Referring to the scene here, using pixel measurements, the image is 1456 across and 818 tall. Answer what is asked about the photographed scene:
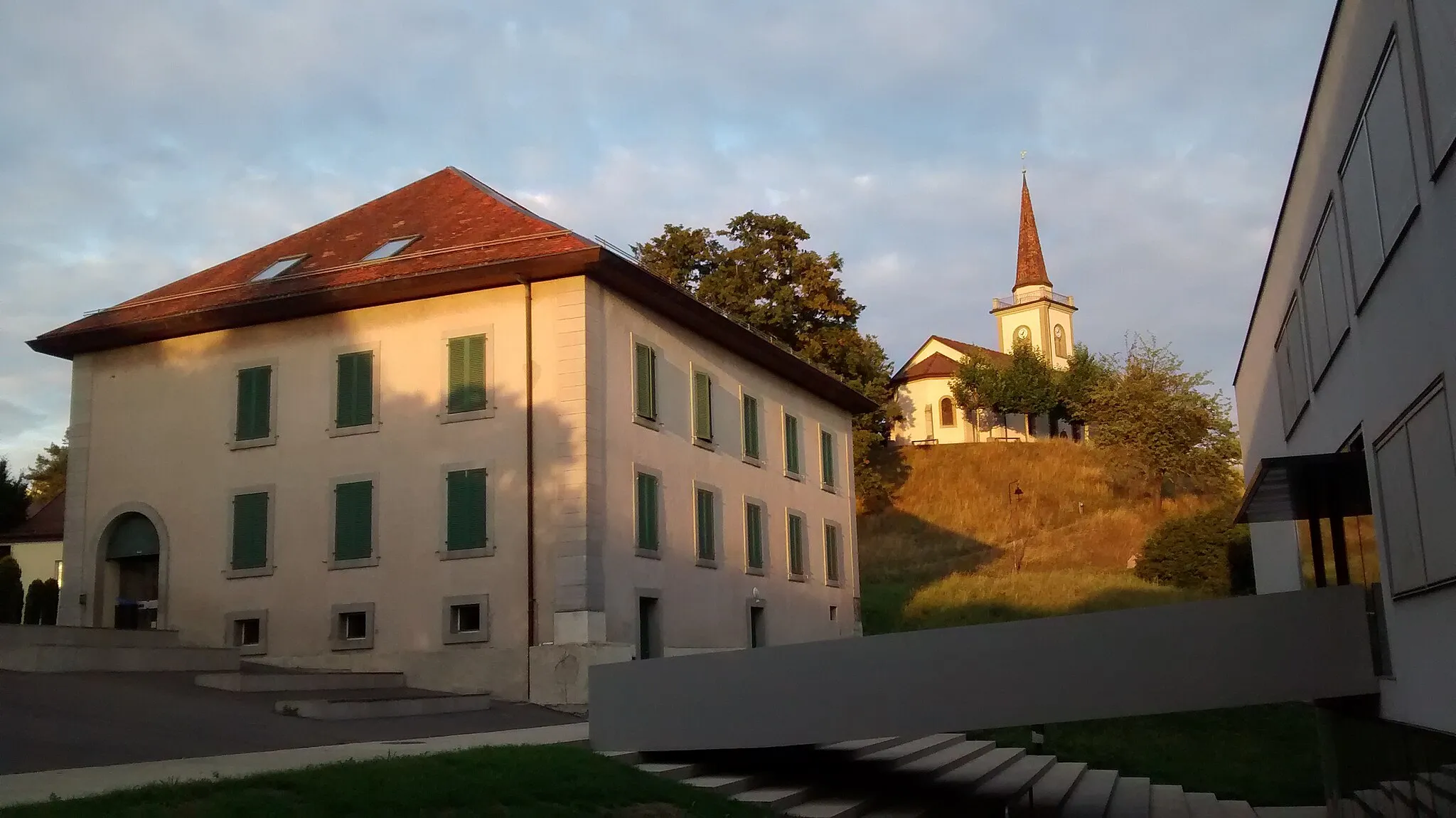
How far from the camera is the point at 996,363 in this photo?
69500mm

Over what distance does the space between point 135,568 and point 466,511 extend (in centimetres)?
763

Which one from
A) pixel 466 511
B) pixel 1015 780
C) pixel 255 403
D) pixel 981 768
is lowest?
pixel 1015 780

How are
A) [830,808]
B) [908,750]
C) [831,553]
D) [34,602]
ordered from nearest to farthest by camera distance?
[830,808] < [908,750] < [34,602] < [831,553]

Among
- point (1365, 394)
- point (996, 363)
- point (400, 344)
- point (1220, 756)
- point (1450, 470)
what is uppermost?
point (996, 363)

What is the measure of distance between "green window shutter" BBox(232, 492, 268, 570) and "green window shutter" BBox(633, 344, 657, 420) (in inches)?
262

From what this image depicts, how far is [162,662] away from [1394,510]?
637 inches

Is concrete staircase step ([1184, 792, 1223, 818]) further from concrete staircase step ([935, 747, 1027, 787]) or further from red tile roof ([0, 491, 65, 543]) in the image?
red tile roof ([0, 491, 65, 543])

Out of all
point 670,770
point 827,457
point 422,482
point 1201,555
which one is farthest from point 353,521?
point 1201,555

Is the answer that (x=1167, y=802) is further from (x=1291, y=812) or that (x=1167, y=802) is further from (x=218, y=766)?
(x=218, y=766)

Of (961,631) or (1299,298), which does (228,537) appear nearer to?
(961,631)

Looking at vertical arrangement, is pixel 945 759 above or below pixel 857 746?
below

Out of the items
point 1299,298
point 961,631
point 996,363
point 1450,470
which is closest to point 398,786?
point 961,631

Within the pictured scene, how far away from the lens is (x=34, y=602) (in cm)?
2930

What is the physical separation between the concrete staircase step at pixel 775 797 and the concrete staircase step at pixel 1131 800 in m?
4.52
